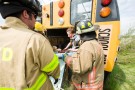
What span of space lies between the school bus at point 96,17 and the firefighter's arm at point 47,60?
2.14 metres

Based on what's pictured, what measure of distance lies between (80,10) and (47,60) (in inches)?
122

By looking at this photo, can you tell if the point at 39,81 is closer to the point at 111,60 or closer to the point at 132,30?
the point at 111,60

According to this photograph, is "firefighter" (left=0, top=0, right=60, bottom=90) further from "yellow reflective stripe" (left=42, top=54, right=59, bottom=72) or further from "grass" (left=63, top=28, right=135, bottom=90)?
"grass" (left=63, top=28, right=135, bottom=90)

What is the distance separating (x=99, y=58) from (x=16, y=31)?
1685 millimetres

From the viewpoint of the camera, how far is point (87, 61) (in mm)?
2703

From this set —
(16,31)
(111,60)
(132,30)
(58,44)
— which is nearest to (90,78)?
(111,60)

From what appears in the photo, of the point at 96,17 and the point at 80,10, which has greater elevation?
the point at 80,10

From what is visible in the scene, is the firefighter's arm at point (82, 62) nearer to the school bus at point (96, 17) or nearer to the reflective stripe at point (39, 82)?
the school bus at point (96, 17)

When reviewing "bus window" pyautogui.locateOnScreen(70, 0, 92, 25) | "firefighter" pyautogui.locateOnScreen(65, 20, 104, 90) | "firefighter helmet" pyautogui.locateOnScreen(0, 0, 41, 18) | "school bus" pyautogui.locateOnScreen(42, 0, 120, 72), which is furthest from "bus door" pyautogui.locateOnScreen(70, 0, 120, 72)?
"firefighter helmet" pyautogui.locateOnScreen(0, 0, 41, 18)

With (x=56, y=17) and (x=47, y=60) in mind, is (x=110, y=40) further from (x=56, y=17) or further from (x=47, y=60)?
(x=47, y=60)

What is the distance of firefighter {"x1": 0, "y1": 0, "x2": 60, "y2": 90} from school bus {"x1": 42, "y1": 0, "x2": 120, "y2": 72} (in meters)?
2.16

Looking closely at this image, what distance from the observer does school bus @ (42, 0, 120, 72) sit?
352 cm

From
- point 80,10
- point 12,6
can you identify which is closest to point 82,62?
point 12,6

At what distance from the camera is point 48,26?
5.37 m
